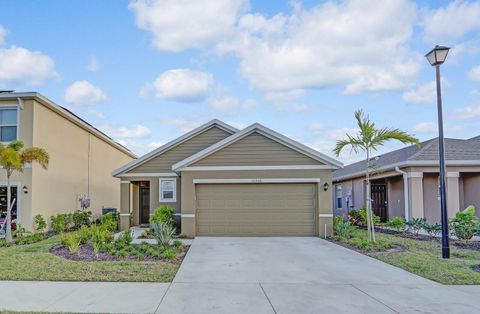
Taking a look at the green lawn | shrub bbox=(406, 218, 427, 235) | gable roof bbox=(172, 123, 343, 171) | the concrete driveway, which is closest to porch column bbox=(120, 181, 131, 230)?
gable roof bbox=(172, 123, 343, 171)

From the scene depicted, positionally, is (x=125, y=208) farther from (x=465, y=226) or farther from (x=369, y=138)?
(x=465, y=226)

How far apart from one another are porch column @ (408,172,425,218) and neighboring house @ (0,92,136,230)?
15.1m

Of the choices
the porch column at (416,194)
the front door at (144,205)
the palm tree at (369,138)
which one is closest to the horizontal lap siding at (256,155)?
the palm tree at (369,138)

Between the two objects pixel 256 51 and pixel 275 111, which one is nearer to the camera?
pixel 256 51

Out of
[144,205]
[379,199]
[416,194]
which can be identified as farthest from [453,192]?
[144,205]

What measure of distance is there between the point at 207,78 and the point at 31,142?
882cm

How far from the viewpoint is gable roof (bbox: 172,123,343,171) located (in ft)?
46.5

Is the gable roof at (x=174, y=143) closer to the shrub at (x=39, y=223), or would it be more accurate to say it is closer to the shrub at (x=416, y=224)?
the shrub at (x=39, y=223)

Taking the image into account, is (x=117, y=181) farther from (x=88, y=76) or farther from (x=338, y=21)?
(x=338, y=21)

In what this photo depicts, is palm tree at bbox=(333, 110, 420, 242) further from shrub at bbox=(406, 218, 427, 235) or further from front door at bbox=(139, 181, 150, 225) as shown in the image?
front door at bbox=(139, 181, 150, 225)

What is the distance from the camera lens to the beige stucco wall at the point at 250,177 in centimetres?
1402

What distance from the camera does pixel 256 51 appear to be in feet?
55.2

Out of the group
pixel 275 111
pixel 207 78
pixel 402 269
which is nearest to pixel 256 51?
pixel 207 78

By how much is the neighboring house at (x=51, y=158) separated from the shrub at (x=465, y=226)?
1525 cm
